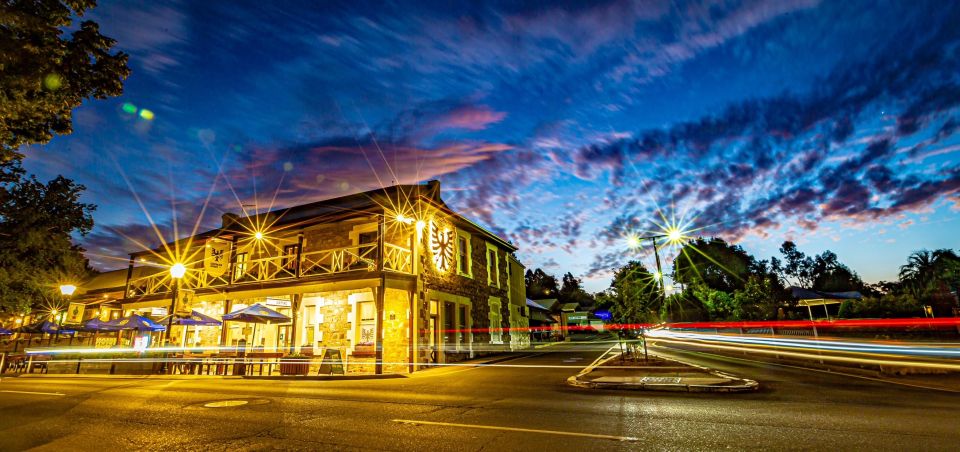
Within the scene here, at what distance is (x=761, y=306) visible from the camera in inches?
987

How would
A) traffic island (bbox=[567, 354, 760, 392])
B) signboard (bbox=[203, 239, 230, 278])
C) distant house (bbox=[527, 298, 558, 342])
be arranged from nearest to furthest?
traffic island (bbox=[567, 354, 760, 392]) < signboard (bbox=[203, 239, 230, 278]) < distant house (bbox=[527, 298, 558, 342])

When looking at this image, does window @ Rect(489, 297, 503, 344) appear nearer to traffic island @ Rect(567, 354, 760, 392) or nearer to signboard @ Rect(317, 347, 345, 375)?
signboard @ Rect(317, 347, 345, 375)

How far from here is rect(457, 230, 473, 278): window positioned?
22.1m

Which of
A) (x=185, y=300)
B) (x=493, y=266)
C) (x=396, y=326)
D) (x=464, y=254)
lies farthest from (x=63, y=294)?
(x=493, y=266)

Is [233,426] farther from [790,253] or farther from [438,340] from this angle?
[790,253]

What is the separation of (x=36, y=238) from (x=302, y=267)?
14.2m

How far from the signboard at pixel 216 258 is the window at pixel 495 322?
559 inches

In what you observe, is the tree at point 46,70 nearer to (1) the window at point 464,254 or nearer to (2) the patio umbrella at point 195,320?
(2) the patio umbrella at point 195,320

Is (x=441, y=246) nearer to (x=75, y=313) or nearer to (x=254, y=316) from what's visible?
(x=254, y=316)

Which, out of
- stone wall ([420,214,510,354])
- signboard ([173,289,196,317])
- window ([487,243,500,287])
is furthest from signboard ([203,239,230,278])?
window ([487,243,500,287])

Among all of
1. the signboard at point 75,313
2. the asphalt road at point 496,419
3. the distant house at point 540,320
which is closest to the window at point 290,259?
the asphalt road at point 496,419

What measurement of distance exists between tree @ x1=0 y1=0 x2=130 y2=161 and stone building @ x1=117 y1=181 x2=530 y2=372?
7.71 meters

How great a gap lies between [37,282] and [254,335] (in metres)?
12.0

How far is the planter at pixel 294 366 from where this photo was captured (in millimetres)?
14788
